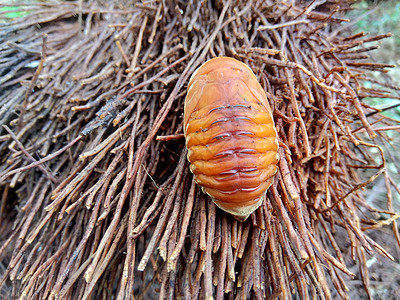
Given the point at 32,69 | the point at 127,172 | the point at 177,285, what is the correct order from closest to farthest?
the point at 177,285, the point at 127,172, the point at 32,69

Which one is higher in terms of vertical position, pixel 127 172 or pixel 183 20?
pixel 183 20

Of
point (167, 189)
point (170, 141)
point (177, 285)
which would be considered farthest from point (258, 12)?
point (177, 285)

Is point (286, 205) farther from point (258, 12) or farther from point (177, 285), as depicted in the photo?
point (258, 12)

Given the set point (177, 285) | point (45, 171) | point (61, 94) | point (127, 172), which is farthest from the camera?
point (61, 94)

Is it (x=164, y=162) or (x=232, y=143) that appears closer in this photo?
(x=232, y=143)
